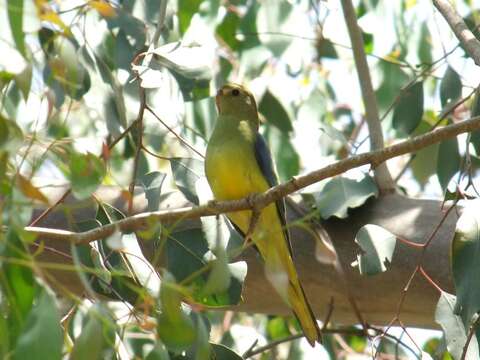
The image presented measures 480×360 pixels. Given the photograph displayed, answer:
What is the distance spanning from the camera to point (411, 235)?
10.3 ft

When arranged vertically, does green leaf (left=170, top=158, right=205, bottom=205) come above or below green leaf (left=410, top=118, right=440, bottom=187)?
below

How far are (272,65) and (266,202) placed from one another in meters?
2.60

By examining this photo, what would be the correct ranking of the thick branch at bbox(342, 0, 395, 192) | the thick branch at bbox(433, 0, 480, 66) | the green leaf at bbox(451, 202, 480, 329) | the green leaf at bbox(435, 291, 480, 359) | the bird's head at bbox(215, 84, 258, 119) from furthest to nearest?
1. the bird's head at bbox(215, 84, 258, 119)
2. the thick branch at bbox(342, 0, 395, 192)
3. the thick branch at bbox(433, 0, 480, 66)
4. the green leaf at bbox(435, 291, 480, 359)
5. the green leaf at bbox(451, 202, 480, 329)

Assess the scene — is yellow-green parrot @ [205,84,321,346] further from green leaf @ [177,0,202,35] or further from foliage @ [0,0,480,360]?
green leaf @ [177,0,202,35]

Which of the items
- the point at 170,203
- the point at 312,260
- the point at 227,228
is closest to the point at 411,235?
the point at 312,260

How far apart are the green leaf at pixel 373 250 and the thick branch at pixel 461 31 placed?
58 cm

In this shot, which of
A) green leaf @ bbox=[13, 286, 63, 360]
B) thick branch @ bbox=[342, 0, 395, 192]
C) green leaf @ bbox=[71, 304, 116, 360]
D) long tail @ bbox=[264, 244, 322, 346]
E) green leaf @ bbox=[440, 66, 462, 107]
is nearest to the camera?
green leaf @ bbox=[13, 286, 63, 360]

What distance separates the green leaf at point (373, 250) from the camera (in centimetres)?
271

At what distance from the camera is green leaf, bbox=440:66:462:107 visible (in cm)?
337

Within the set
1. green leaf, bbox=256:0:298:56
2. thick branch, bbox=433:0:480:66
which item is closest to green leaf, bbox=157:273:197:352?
thick branch, bbox=433:0:480:66

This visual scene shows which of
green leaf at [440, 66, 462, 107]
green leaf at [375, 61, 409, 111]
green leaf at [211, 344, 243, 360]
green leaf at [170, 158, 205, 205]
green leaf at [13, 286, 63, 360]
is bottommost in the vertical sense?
green leaf at [13, 286, 63, 360]

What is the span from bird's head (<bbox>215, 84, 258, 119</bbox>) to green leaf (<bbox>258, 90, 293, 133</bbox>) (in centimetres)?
20

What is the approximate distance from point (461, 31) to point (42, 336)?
69.1 inches

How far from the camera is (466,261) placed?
8.09ft
